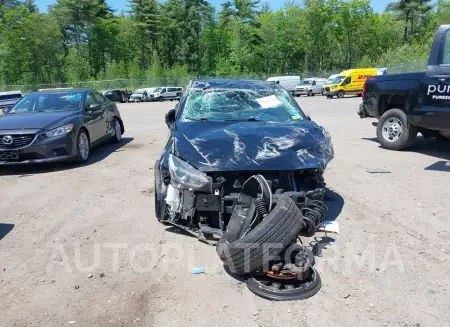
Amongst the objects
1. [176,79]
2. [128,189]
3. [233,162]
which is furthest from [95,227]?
[176,79]

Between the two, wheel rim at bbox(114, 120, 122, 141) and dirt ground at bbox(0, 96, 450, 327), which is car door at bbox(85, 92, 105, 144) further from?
dirt ground at bbox(0, 96, 450, 327)

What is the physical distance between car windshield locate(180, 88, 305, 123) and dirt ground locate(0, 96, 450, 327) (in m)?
1.31

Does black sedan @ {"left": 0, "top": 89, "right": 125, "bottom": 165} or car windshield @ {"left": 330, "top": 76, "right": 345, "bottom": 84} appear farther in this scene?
car windshield @ {"left": 330, "top": 76, "right": 345, "bottom": 84}

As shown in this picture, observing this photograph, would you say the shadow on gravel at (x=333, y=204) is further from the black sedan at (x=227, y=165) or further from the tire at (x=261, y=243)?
the tire at (x=261, y=243)

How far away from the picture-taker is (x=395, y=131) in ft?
27.2

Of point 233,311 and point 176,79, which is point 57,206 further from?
point 176,79

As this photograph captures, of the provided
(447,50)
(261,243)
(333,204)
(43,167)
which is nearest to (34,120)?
(43,167)

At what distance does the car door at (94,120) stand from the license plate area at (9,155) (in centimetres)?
151

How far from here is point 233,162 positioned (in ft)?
12.3

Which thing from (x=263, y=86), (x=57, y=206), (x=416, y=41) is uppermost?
(x=416, y=41)

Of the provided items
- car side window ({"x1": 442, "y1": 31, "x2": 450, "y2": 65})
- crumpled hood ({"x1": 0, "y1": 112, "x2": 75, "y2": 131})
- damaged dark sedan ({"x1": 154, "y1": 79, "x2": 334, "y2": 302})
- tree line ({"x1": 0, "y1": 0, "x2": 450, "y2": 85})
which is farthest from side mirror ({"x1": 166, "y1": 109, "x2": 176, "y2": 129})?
tree line ({"x1": 0, "y1": 0, "x2": 450, "y2": 85})

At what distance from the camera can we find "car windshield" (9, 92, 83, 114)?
8.16 m

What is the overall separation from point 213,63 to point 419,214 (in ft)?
218

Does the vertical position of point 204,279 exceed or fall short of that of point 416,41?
it falls short
